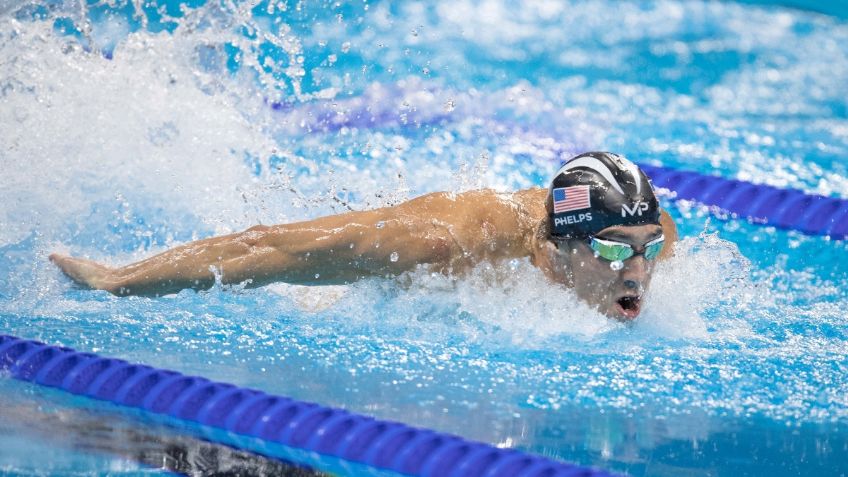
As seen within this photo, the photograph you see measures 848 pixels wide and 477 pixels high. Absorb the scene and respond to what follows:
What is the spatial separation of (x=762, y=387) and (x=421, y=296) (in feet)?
3.31

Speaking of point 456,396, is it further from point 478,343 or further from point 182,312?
point 182,312

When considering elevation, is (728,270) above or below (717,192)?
below

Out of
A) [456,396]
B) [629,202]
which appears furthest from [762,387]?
[456,396]

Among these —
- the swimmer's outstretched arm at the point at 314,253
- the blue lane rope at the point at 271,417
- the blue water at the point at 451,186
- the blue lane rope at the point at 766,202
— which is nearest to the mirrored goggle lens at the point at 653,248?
the blue water at the point at 451,186

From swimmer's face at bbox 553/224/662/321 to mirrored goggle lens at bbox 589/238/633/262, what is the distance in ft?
0.05

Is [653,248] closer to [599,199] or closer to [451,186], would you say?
[599,199]

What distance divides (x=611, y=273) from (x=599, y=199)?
220 millimetres

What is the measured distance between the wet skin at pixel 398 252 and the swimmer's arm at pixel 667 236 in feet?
1.10

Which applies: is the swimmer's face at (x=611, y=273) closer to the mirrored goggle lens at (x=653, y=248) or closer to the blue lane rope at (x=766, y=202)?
the mirrored goggle lens at (x=653, y=248)

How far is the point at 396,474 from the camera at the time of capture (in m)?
2.47

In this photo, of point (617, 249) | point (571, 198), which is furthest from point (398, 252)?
point (617, 249)

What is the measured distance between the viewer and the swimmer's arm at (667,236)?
3494 mm

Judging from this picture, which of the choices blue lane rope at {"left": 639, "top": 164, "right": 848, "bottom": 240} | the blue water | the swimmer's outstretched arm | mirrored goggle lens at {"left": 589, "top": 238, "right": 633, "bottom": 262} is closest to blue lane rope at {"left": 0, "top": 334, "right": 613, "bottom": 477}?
the blue water

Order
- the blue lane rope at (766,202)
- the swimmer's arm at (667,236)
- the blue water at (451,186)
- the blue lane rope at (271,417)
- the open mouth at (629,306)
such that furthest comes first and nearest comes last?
the blue lane rope at (766,202)
the swimmer's arm at (667,236)
the open mouth at (629,306)
the blue water at (451,186)
the blue lane rope at (271,417)
